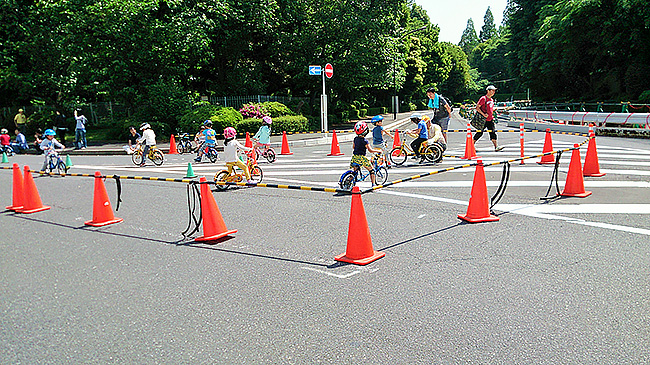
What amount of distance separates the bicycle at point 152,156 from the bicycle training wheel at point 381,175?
9055 mm

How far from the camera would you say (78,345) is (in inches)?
167

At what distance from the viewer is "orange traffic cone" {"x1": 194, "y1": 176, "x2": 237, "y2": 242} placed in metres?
7.45

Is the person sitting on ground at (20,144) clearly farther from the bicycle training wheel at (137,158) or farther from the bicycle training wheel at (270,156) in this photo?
the bicycle training wheel at (270,156)

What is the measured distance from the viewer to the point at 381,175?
36.4 ft

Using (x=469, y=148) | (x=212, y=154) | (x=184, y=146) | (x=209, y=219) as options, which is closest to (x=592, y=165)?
(x=469, y=148)

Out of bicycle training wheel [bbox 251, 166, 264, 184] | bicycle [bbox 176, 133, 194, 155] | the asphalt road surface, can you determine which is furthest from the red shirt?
bicycle [bbox 176, 133, 194, 155]

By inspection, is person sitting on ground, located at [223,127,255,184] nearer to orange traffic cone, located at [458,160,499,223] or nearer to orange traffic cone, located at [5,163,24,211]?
orange traffic cone, located at [5,163,24,211]

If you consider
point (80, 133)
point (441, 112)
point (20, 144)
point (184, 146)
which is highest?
point (441, 112)

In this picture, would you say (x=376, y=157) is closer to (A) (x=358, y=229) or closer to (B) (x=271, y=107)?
(A) (x=358, y=229)

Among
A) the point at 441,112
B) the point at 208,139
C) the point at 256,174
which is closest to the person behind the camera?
the point at 256,174

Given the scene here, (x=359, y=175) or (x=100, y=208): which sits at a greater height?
(x=359, y=175)

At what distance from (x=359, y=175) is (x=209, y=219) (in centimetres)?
454

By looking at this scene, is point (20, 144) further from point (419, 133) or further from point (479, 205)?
point (479, 205)

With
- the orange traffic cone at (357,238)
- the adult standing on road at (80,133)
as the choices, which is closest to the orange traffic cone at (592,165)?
the orange traffic cone at (357,238)
